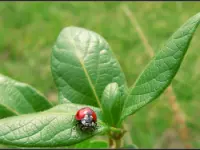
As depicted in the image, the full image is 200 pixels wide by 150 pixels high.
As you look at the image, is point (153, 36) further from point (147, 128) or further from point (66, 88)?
point (66, 88)

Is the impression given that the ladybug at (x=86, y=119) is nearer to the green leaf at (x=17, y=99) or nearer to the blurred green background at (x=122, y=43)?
the green leaf at (x=17, y=99)

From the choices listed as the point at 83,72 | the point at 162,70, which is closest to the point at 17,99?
the point at 83,72

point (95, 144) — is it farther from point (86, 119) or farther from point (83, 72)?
point (86, 119)

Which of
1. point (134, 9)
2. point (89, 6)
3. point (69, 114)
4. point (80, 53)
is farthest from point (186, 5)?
point (69, 114)

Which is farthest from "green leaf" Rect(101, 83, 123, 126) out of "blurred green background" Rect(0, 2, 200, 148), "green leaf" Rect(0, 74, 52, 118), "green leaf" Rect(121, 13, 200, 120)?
"blurred green background" Rect(0, 2, 200, 148)

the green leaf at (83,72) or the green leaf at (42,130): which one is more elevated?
the green leaf at (83,72)

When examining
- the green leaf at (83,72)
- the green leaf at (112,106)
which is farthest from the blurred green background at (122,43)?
the green leaf at (112,106)
